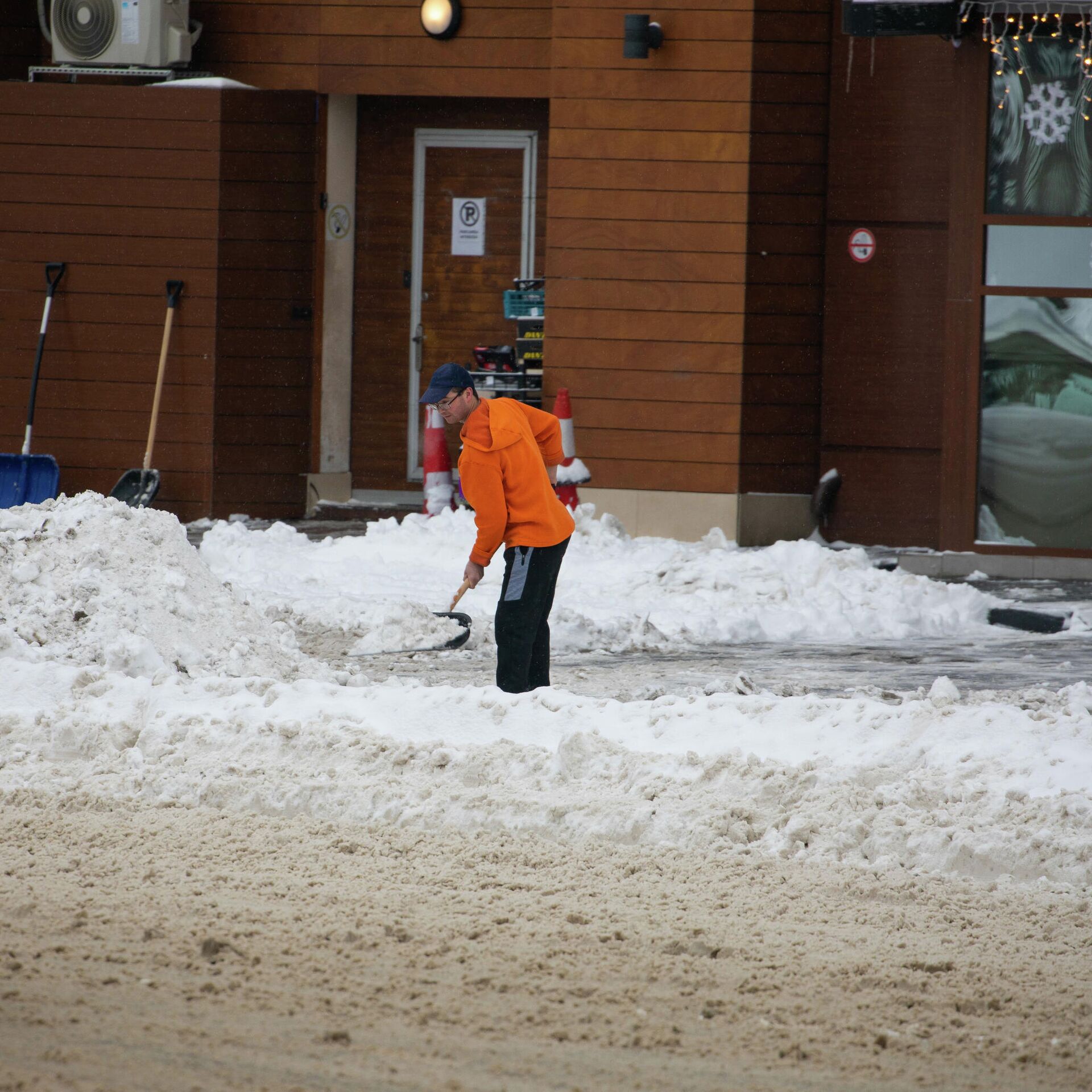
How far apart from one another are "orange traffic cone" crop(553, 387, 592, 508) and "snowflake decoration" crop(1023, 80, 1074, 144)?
12.2 feet

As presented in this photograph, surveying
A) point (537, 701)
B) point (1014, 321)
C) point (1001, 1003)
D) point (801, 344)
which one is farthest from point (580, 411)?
point (1001, 1003)

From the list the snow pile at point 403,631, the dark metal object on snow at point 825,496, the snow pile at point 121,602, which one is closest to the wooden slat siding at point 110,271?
the snow pile at point 403,631

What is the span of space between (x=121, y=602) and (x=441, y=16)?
6809 mm

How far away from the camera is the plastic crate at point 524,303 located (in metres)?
12.0

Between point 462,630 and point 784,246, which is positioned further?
point 784,246

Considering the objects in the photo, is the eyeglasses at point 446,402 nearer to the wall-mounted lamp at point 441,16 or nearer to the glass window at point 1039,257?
the glass window at point 1039,257

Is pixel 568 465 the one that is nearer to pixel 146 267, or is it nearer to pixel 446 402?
pixel 146 267

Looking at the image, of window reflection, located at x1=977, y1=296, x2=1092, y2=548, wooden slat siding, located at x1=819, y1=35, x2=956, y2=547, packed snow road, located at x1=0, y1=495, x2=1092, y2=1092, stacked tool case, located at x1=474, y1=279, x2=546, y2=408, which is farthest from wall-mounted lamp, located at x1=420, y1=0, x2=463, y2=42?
packed snow road, located at x1=0, y1=495, x2=1092, y2=1092

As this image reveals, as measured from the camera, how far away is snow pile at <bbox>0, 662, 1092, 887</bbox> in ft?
15.4

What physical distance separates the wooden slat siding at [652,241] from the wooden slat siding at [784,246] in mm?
126

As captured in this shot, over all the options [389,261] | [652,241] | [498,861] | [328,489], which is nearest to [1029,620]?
[652,241]

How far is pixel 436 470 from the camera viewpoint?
11.6 meters

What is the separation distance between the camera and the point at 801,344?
1163 centimetres

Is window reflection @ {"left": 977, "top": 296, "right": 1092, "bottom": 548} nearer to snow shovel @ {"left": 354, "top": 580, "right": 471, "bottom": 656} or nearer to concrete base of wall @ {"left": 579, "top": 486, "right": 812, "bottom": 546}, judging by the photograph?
concrete base of wall @ {"left": 579, "top": 486, "right": 812, "bottom": 546}
